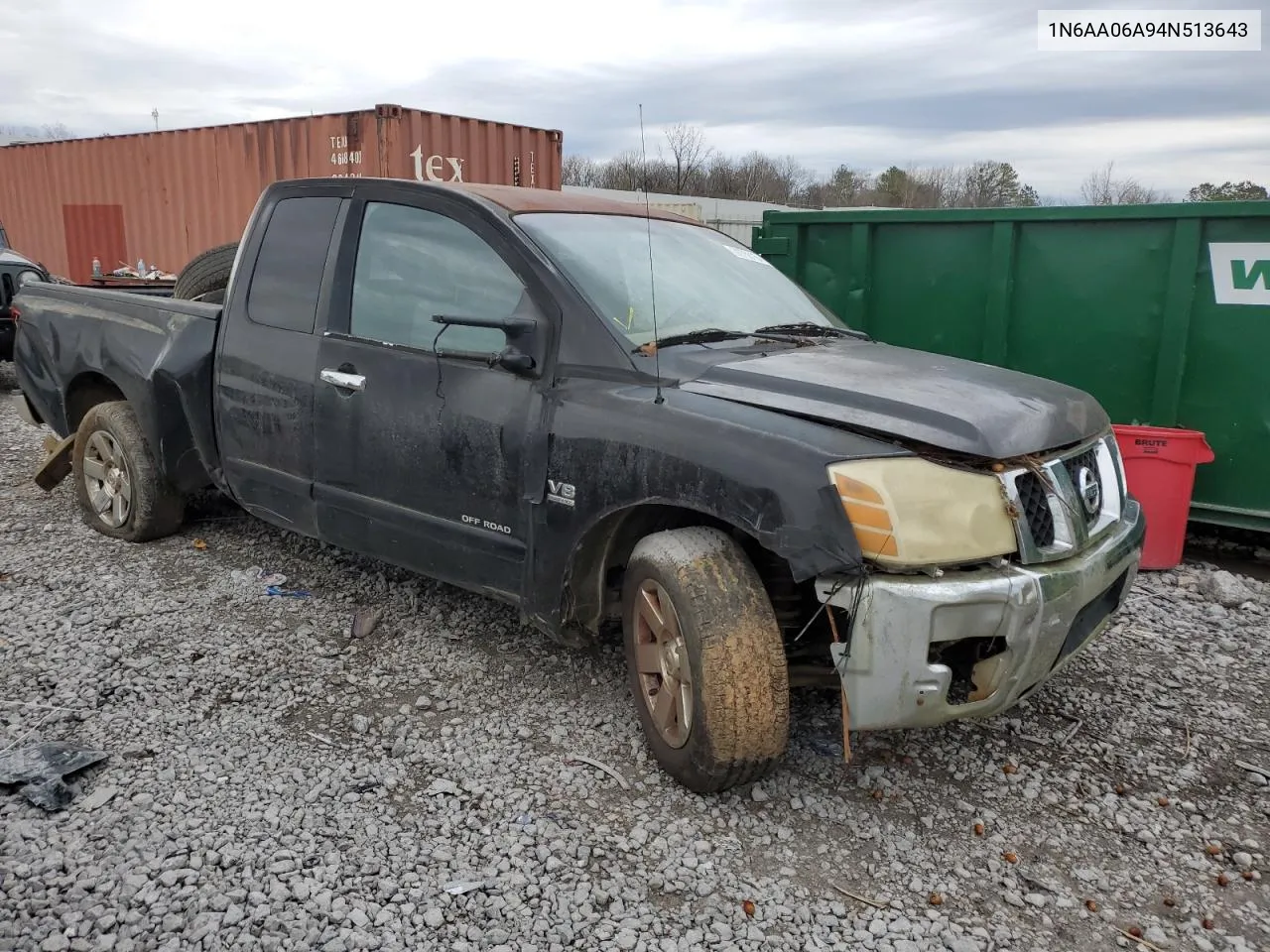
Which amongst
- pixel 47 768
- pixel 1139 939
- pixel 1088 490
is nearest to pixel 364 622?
pixel 47 768

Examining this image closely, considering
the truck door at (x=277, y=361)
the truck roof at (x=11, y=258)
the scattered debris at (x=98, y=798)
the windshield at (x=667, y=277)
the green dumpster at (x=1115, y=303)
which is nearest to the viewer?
the scattered debris at (x=98, y=798)

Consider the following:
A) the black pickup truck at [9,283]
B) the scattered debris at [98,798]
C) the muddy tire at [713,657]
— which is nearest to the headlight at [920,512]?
the muddy tire at [713,657]

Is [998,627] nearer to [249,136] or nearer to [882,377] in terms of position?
[882,377]

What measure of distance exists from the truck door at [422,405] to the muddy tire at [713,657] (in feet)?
2.13

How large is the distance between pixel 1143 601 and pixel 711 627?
2.93 m

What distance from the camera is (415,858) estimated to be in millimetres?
2645

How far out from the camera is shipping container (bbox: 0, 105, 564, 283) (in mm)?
10734

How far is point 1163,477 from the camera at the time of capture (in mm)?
5031

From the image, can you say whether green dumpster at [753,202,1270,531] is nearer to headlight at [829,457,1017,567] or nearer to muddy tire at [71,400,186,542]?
headlight at [829,457,1017,567]

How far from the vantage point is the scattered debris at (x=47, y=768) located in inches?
111

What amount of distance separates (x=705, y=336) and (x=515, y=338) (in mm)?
659

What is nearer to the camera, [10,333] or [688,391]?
[688,391]

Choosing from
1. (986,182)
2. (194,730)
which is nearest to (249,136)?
(194,730)

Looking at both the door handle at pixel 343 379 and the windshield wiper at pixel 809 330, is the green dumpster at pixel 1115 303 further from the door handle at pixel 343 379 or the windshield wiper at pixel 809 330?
the door handle at pixel 343 379
